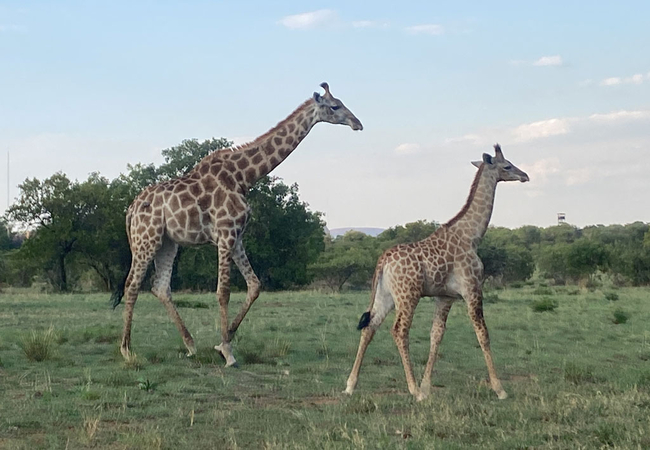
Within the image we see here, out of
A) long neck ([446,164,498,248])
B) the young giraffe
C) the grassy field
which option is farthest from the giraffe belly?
long neck ([446,164,498,248])

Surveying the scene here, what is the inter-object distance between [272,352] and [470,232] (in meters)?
3.82

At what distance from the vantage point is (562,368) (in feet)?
34.7

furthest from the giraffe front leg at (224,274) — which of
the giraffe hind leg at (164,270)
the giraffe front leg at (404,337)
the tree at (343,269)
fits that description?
the tree at (343,269)

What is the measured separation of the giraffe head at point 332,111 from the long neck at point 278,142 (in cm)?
11

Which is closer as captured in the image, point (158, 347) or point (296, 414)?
point (296, 414)

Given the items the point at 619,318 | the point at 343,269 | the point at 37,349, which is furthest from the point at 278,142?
the point at 343,269

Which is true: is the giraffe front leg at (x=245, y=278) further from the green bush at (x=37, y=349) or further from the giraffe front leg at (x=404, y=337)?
the giraffe front leg at (x=404, y=337)

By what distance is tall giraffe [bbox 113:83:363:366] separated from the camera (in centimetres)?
1064

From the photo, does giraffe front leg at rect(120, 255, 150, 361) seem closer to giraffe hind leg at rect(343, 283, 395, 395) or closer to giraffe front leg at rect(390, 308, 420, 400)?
giraffe hind leg at rect(343, 283, 395, 395)

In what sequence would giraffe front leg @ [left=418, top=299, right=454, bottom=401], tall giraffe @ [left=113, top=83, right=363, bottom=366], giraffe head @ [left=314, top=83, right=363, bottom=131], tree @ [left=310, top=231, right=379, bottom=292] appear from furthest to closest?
tree @ [left=310, top=231, right=379, bottom=292] < giraffe head @ [left=314, top=83, right=363, bottom=131] < tall giraffe @ [left=113, top=83, right=363, bottom=366] < giraffe front leg @ [left=418, top=299, right=454, bottom=401]

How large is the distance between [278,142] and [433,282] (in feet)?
13.0

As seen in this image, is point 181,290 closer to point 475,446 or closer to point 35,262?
point 35,262

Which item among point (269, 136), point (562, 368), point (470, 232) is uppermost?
point (269, 136)

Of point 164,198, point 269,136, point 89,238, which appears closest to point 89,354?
point 164,198
